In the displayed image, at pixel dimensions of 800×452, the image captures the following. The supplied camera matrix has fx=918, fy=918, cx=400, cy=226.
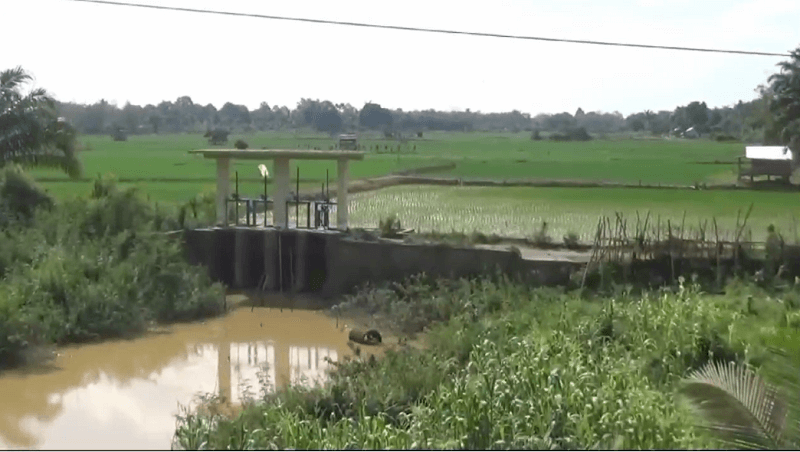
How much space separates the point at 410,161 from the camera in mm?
25828

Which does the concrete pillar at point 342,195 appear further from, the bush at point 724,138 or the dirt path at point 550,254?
the bush at point 724,138

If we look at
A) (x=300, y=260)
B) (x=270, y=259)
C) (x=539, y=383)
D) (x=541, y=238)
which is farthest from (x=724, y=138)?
(x=539, y=383)

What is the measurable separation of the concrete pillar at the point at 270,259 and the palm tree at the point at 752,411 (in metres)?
10.3

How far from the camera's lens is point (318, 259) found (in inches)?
558

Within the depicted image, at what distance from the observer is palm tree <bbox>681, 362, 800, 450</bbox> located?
14.4 feet

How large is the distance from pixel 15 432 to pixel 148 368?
2323 millimetres

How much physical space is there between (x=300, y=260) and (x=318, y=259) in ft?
0.94

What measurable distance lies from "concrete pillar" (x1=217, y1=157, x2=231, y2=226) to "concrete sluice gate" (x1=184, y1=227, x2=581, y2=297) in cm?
29

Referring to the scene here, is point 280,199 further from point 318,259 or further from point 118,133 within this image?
point 118,133

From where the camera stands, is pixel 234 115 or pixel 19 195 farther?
pixel 234 115

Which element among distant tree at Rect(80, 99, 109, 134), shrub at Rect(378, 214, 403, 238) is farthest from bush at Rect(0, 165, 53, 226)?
distant tree at Rect(80, 99, 109, 134)

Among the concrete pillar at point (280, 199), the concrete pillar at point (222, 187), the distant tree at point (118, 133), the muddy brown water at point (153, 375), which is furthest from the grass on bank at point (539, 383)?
the distant tree at point (118, 133)

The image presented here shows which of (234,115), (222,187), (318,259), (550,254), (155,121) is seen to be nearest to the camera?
(550,254)

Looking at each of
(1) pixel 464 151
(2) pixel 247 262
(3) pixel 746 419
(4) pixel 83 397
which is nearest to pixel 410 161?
(1) pixel 464 151
